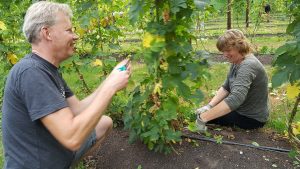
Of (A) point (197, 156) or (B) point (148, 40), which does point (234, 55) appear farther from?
(B) point (148, 40)

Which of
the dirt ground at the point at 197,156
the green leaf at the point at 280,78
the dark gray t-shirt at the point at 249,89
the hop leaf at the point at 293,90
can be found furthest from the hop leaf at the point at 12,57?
the green leaf at the point at 280,78

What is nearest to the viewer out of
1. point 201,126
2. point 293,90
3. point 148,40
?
point 148,40

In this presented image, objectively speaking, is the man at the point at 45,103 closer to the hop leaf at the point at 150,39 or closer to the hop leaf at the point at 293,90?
the hop leaf at the point at 150,39

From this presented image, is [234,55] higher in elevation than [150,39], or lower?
lower

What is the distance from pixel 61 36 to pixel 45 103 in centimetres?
46

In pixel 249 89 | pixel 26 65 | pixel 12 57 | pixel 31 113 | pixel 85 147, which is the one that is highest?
pixel 26 65

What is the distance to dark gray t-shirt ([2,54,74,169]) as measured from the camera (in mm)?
2197

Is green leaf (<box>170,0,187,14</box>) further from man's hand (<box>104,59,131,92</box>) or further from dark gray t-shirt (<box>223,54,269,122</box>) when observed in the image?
dark gray t-shirt (<box>223,54,269,122</box>)

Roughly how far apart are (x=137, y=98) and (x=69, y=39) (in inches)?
29.3

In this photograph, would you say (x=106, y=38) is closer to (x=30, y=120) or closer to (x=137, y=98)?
(x=137, y=98)

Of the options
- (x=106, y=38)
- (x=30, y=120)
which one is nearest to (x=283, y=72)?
(x=30, y=120)

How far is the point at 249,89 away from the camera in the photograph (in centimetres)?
386

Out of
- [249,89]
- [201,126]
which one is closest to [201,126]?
[201,126]

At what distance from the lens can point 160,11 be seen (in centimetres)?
263
